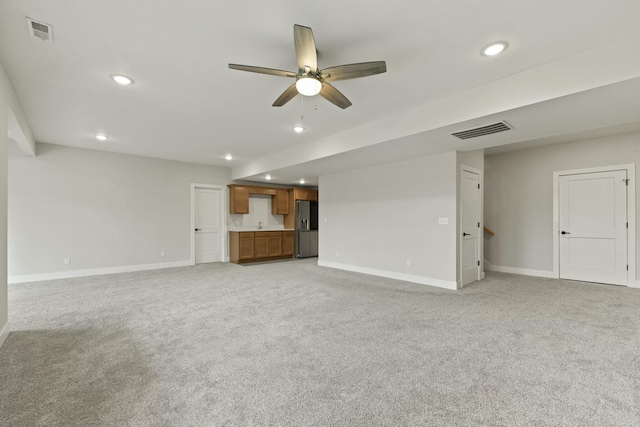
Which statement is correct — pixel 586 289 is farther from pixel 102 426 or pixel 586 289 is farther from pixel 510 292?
pixel 102 426

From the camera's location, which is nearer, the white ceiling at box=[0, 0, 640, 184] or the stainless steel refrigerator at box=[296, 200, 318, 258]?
the white ceiling at box=[0, 0, 640, 184]

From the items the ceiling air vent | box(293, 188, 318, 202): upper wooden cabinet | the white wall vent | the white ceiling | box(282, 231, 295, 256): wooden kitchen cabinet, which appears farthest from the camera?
box(293, 188, 318, 202): upper wooden cabinet

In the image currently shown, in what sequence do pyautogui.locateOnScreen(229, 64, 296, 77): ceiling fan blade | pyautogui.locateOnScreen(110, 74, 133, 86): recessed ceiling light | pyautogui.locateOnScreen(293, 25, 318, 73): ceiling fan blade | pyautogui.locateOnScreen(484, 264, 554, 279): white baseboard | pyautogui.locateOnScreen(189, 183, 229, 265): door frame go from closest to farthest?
pyautogui.locateOnScreen(293, 25, 318, 73): ceiling fan blade → pyautogui.locateOnScreen(229, 64, 296, 77): ceiling fan blade → pyautogui.locateOnScreen(110, 74, 133, 86): recessed ceiling light → pyautogui.locateOnScreen(484, 264, 554, 279): white baseboard → pyautogui.locateOnScreen(189, 183, 229, 265): door frame

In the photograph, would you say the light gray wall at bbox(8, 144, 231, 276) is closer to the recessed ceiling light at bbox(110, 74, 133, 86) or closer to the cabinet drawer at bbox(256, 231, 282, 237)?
the cabinet drawer at bbox(256, 231, 282, 237)

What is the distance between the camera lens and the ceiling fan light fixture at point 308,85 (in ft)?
7.75

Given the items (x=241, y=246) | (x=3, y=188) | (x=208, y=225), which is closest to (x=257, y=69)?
(x=3, y=188)

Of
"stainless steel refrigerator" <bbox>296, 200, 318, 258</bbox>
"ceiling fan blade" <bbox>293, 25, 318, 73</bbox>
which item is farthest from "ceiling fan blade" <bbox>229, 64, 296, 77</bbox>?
"stainless steel refrigerator" <bbox>296, 200, 318, 258</bbox>

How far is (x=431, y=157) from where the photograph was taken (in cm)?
510

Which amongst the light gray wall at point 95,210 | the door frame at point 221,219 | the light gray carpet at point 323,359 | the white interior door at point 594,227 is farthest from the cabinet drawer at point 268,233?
the white interior door at point 594,227

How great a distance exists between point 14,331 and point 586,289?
7.59 meters

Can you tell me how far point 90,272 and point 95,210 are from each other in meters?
1.28

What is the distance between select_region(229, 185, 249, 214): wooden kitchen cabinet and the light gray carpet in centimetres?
385

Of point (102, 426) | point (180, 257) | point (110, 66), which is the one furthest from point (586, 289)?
point (180, 257)

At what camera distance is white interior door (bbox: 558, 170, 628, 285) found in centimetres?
487
